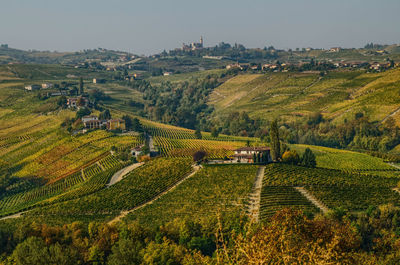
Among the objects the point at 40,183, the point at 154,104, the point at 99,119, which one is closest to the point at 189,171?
the point at 40,183

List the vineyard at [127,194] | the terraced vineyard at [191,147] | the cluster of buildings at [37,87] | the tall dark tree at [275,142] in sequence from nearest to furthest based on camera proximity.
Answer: the vineyard at [127,194]
the tall dark tree at [275,142]
the terraced vineyard at [191,147]
the cluster of buildings at [37,87]

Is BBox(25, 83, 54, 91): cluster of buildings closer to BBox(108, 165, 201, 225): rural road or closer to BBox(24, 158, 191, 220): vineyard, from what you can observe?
BBox(24, 158, 191, 220): vineyard

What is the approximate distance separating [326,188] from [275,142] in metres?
14.9

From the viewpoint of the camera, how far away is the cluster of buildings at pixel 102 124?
105188mm

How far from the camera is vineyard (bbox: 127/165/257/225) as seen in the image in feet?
174

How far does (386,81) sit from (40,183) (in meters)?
127

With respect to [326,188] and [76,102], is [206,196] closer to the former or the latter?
[326,188]

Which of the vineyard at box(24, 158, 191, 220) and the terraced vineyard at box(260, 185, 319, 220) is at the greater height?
the terraced vineyard at box(260, 185, 319, 220)

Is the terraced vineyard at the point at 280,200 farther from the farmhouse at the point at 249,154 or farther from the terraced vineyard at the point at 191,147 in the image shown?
the terraced vineyard at the point at 191,147

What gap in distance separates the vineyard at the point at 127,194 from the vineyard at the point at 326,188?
16891 millimetres

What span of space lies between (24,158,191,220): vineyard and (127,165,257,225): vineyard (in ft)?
10.6

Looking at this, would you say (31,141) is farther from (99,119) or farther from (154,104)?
(154,104)

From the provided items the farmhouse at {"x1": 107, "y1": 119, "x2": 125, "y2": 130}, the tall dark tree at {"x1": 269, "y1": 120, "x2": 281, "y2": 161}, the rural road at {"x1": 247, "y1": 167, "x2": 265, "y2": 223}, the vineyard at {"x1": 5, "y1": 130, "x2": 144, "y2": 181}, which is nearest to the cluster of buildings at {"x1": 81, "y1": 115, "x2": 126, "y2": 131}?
the farmhouse at {"x1": 107, "y1": 119, "x2": 125, "y2": 130}

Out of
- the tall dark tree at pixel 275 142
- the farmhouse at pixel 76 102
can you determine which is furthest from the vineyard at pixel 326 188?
the farmhouse at pixel 76 102
